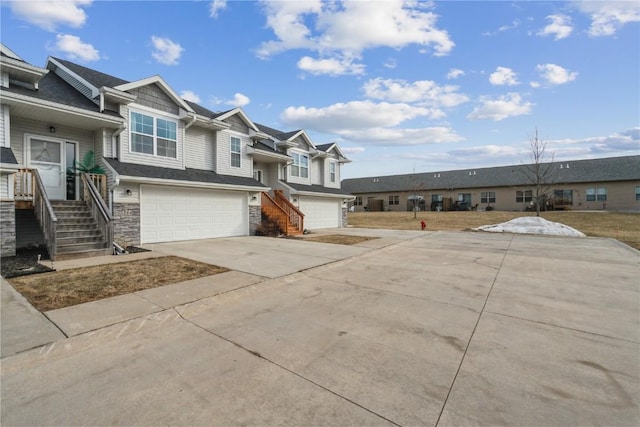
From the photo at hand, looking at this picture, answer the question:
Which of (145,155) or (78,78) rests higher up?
(78,78)

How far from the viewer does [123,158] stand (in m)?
11.5

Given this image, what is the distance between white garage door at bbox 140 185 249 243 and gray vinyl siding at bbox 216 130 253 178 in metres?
1.46

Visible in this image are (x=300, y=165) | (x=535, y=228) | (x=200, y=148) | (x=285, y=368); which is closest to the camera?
(x=285, y=368)

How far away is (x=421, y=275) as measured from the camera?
723cm

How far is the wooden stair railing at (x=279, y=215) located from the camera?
16000mm

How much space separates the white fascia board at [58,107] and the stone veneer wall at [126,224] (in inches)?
116

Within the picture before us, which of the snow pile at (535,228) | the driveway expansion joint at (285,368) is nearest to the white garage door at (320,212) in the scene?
the snow pile at (535,228)

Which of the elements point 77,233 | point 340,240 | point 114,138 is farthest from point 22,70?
point 340,240

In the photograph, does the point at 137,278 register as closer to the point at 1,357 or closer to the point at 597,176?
the point at 1,357

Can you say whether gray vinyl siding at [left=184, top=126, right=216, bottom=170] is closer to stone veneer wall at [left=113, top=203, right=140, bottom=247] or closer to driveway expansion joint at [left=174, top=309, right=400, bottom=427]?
stone veneer wall at [left=113, top=203, right=140, bottom=247]

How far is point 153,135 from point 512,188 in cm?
3874

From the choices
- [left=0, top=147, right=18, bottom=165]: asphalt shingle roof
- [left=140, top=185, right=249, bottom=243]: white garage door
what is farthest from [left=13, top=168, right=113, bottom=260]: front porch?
[left=140, top=185, right=249, bottom=243]: white garage door

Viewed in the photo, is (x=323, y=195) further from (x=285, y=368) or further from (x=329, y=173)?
(x=285, y=368)

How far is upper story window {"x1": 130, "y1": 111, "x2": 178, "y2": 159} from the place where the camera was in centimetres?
1191
